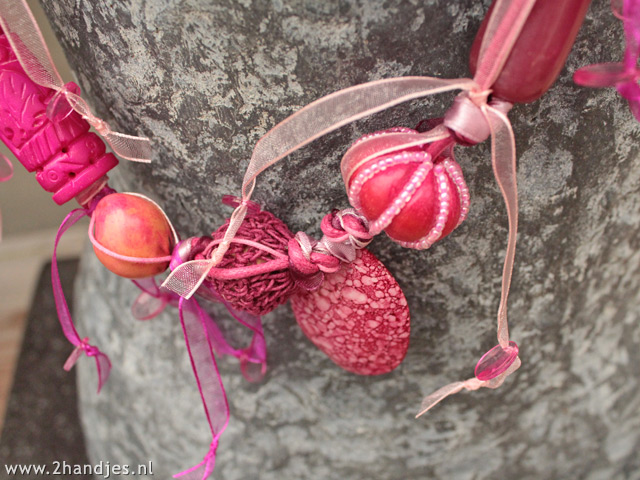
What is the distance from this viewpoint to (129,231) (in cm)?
45

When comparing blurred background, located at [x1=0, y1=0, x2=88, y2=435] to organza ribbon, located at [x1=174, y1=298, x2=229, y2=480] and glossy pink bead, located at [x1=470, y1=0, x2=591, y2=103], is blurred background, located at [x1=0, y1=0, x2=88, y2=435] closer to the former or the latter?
organza ribbon, located at [x1=174, y1=298, x2=229, y2=480]

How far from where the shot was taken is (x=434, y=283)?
530 mm

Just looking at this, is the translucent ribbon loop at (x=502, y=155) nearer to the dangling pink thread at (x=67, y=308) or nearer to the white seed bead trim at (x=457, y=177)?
the white seed bead trim at (x=457, y=177)

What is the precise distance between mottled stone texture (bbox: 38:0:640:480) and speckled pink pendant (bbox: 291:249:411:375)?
55 millimetres

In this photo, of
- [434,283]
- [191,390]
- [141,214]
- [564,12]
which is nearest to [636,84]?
[564,12]

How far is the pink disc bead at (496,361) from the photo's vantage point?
1.51 ft

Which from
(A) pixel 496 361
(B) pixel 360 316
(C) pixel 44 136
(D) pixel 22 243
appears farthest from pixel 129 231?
(D) pixel 22 243

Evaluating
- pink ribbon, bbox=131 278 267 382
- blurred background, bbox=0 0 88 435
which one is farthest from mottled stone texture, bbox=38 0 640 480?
blurred background, bbox=0 0 88 435

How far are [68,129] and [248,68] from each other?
152 mm

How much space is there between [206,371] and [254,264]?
166mm

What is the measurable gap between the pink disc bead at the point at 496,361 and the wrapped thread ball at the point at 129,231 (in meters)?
0.28

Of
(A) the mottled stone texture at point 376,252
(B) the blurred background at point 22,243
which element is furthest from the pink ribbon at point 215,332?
(B) the blurred background at point 22,243

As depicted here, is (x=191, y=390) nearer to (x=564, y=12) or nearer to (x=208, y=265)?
(x=208, y=265)

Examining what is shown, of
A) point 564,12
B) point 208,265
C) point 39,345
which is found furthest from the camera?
point 39,345
